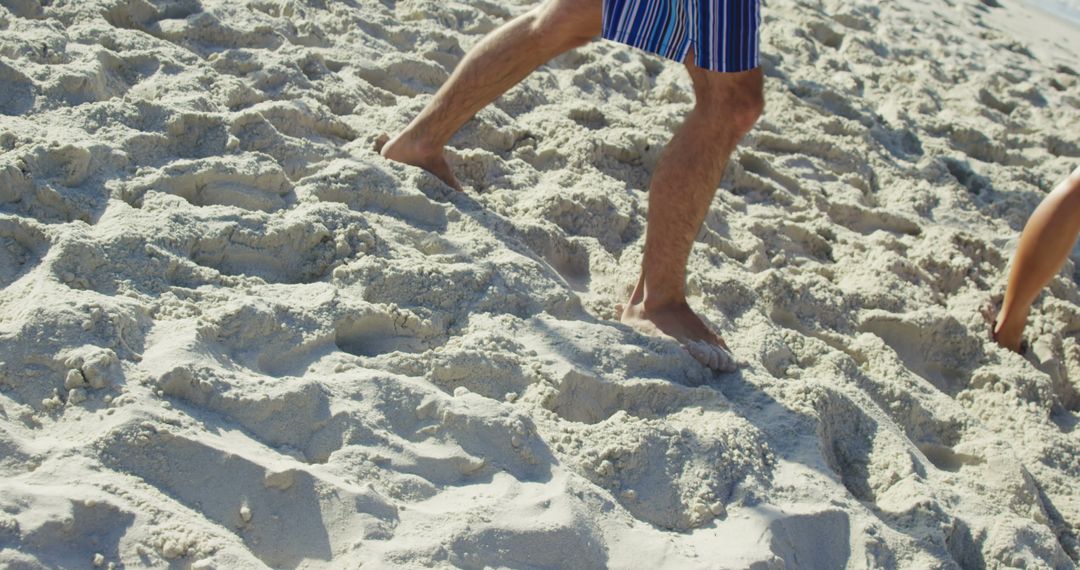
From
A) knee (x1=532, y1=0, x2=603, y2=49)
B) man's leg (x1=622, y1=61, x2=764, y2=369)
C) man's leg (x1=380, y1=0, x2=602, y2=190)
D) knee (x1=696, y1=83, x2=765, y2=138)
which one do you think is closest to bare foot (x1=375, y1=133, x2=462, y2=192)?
man's leg (x1=380, y1=0, x2=602, y2=190)

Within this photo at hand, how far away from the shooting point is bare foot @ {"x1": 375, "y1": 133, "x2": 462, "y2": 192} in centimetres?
282

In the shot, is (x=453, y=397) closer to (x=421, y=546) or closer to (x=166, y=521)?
(x=421, y=546)

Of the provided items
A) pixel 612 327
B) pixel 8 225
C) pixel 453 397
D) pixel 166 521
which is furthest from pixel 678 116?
pixel 166 521

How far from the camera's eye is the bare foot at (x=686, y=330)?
8.00ft

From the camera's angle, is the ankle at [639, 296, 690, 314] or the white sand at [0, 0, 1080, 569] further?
the ankle at [639, 296, 690, 314]

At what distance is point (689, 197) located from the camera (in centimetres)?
248

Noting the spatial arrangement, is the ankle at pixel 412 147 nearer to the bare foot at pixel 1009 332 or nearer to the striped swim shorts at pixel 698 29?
the striped swim shorts at pixel 698 29

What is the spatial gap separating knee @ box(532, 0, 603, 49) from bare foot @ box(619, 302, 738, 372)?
2.25 feet

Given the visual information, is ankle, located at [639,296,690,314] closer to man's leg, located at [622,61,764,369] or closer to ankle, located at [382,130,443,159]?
man's leg, located at [622,61,764,369]

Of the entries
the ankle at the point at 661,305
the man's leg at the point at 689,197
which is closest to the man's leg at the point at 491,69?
the man's leg at the point at 689,197

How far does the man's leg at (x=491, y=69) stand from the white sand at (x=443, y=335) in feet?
0.28

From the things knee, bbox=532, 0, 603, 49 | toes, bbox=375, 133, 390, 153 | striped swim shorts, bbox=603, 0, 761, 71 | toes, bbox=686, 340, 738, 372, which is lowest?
toes, bbox=686, 340, 738, 372

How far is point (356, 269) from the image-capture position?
2.34m

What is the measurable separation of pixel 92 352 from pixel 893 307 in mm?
2219
